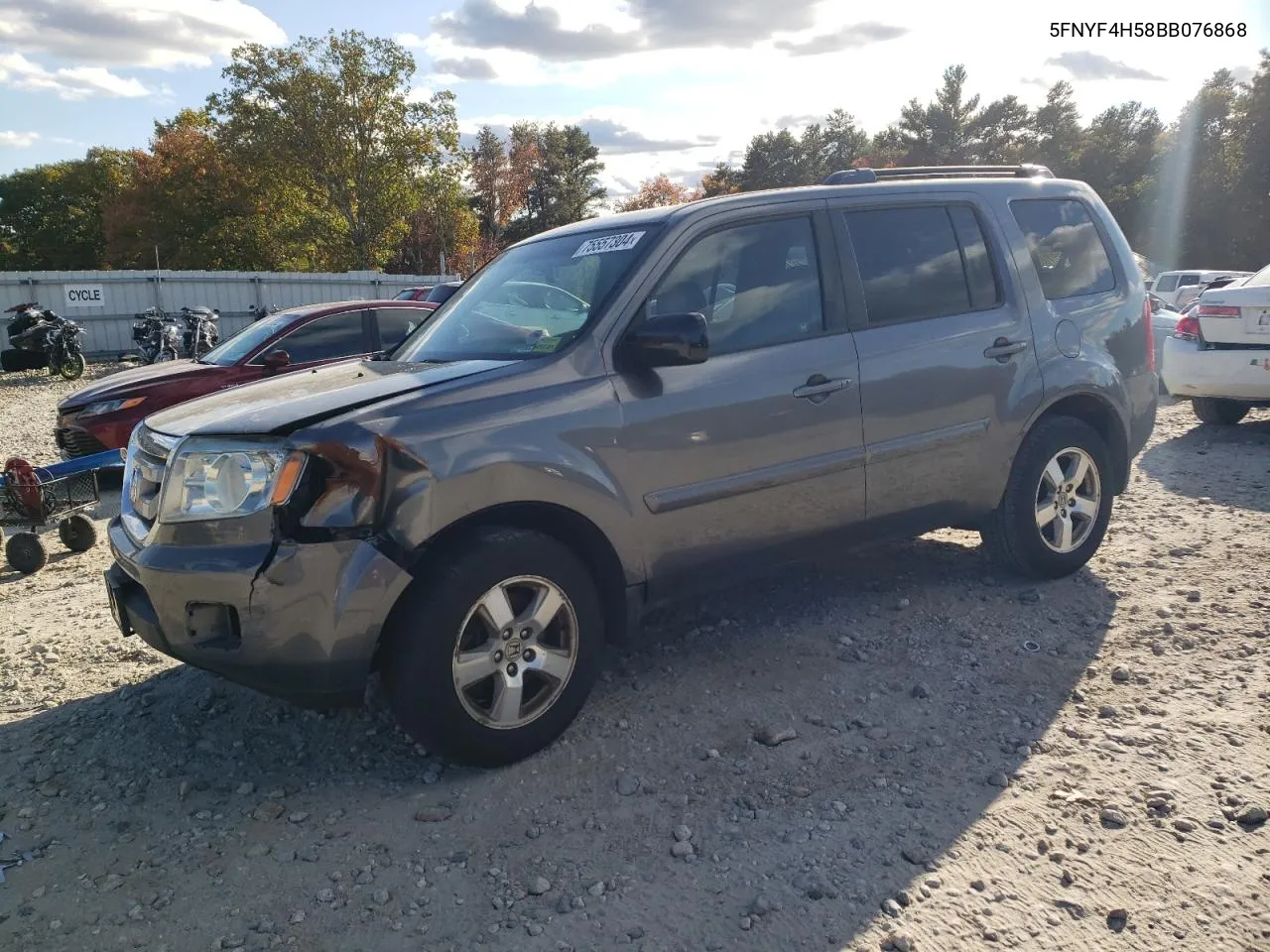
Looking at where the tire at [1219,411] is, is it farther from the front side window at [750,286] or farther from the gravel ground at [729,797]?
the front side window at [750,286]

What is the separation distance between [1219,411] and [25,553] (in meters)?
10.1

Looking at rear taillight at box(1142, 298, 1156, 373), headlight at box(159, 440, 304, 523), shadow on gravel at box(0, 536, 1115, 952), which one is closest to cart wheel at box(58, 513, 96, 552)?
shadow on gravel at box(0, 536, 1115, 952)

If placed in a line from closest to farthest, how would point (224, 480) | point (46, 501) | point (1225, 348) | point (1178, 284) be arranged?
point (224, 480) < point (46, 501) < point (1225, 348) < point (1178, 284)

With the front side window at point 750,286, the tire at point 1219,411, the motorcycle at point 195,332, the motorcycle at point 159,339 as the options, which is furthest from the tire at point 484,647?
the motorcycle at point 195,332

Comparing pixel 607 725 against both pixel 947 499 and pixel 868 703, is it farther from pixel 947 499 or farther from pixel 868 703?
pixel 947 499

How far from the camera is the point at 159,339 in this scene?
18.7m

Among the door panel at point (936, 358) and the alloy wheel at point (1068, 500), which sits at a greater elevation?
the door panel at point (936, 358)

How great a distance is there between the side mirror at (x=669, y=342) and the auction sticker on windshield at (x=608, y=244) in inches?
18.7

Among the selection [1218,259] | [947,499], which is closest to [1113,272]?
[947,499]

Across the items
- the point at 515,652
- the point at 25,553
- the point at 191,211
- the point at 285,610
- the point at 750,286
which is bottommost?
the point at 25,553

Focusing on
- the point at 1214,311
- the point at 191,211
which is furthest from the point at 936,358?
the point at 191,211

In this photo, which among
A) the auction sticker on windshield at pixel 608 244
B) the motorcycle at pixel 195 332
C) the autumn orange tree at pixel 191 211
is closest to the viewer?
the auction sticker on windshield at pixel 608 244

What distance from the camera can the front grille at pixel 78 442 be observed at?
28.1 feet

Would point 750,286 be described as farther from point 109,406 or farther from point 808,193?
point 109,406
